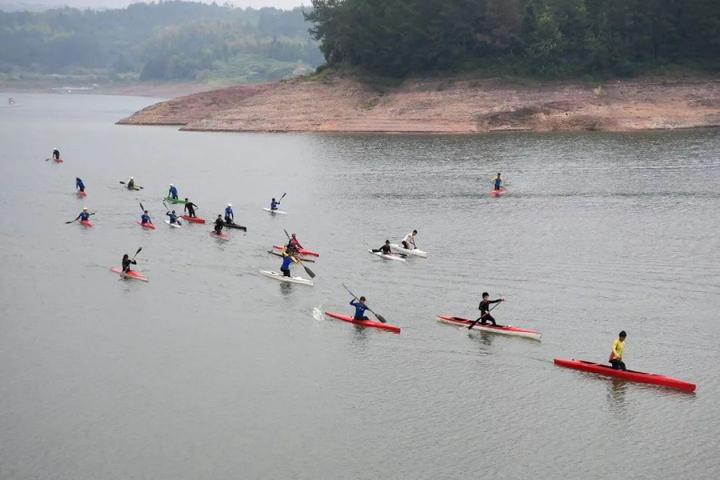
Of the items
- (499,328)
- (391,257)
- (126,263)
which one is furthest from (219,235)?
(499,328)

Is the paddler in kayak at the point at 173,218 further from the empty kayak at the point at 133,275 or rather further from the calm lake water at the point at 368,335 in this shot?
the empty kayak at the point at 133,275

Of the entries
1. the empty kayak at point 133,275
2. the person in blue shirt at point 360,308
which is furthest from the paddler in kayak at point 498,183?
the person in blue shirt at point 360,308

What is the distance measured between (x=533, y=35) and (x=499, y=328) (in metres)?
84.4

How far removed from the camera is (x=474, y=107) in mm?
110625

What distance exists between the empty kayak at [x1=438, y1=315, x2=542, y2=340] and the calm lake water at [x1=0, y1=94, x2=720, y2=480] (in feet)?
1.19

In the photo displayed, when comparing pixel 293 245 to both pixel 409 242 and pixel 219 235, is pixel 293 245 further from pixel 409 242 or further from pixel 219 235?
pixel 219 235

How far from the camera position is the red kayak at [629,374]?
1300 inches

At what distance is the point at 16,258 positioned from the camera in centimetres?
5353

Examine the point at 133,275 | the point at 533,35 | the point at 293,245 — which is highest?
the point at 533,35

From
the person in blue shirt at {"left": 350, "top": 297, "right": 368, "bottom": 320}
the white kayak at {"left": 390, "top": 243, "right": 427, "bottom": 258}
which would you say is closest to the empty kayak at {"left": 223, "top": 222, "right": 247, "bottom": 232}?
the white kayak at {"left": 390, "top": 243, "right": 427, "bottom": 258}

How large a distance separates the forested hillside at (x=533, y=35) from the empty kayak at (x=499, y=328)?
8079 centimetres

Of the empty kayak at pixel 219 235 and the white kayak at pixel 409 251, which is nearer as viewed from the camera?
the white kayak at pixel 409 251

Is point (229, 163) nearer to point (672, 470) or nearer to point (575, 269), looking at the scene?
point (575, 269)

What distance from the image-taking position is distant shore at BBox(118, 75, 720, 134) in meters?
106
